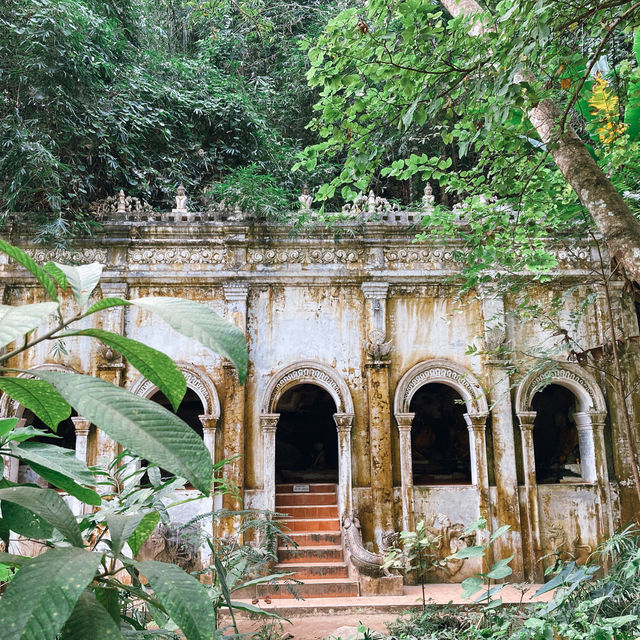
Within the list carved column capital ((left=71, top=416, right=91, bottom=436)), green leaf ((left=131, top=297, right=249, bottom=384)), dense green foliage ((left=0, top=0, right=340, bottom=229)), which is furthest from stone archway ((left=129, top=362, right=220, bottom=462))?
green leaf ((left=131, top=297, right=249, bottom=384))

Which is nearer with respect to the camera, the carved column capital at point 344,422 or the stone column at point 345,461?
the stone column at point 345,461

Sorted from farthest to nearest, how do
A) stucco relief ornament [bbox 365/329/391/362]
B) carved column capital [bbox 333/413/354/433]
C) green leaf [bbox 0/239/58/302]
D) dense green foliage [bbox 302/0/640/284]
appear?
stucco relief ornament [bbox 365/329/391/362]
carved column capital [bbox 333/413/354/433]
dense green foliage [bbox 302/0/640/284]
green leaf [bbox 0/239/58/302]

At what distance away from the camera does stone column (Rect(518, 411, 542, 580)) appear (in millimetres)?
7094

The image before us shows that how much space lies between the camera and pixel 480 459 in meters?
7.41

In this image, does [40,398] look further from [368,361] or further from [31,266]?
[368,361]

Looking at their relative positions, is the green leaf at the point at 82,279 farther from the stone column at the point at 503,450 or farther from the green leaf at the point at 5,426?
the stone column at the point at 503,450

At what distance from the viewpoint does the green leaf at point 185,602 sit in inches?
37.5

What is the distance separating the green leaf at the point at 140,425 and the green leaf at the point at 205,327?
5.7 inches

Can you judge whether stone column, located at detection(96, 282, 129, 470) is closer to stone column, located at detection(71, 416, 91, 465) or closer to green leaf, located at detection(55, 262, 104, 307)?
stone column, located at detection(71, 416, 91, 465)

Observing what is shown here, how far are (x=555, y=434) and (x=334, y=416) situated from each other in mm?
5266

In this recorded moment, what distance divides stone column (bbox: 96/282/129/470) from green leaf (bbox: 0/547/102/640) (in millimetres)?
6638

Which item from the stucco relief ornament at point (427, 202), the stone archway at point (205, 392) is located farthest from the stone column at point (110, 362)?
the stucco relief ornament at point (427, 202)

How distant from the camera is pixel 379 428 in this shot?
7375 millimetres

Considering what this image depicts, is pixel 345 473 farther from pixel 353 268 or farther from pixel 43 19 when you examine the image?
pixel 43 19
